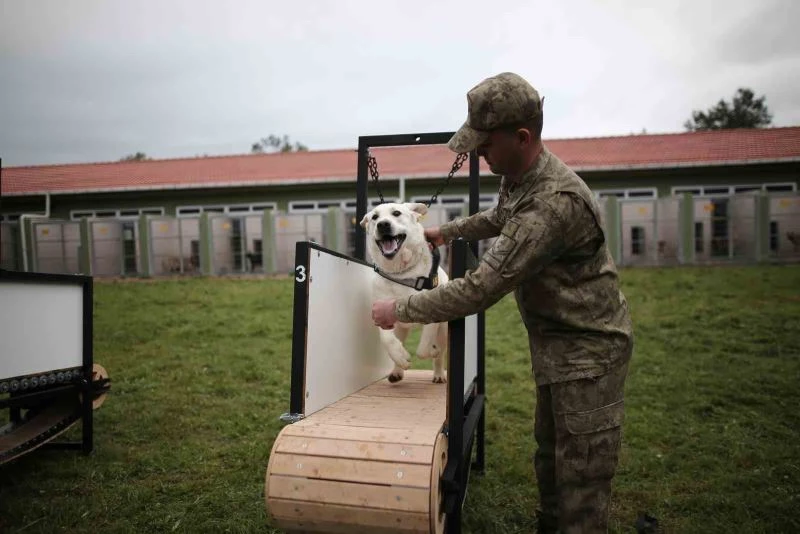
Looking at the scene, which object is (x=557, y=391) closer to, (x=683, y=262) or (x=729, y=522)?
(x=729, y=522)

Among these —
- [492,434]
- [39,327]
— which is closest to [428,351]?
[492,434]

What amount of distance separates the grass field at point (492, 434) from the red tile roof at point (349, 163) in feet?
37.5

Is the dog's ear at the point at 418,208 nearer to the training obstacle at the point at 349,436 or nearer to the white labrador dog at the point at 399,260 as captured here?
the white labrador dog at the point at 399,260

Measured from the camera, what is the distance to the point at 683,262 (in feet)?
64.1

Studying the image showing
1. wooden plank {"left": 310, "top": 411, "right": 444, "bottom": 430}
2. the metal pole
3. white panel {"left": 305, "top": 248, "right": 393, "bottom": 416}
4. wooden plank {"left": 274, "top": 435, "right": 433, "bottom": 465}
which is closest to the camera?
wooden plank {"left": 274, "top": 435, "right": 433, "bottom": 465}

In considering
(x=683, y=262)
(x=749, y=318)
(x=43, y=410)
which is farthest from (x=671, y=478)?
(x=683, y=262)

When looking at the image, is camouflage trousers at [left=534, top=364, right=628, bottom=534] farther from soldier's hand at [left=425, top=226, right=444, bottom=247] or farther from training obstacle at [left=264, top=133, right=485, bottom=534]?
soldier's hand at [left=425, top=226, right=444, bottom=247]

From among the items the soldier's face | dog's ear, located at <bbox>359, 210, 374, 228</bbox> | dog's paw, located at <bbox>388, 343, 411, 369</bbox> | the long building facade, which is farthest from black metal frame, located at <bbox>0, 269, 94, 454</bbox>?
the long building facade

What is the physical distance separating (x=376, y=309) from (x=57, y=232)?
22.8 metres

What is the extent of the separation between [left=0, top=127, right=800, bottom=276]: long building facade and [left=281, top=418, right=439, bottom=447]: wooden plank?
16959mm

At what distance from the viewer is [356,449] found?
97.2 inches

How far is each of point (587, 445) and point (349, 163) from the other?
911 inches

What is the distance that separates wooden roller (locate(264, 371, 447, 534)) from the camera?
2324mm

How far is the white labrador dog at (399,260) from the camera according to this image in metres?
4.00
